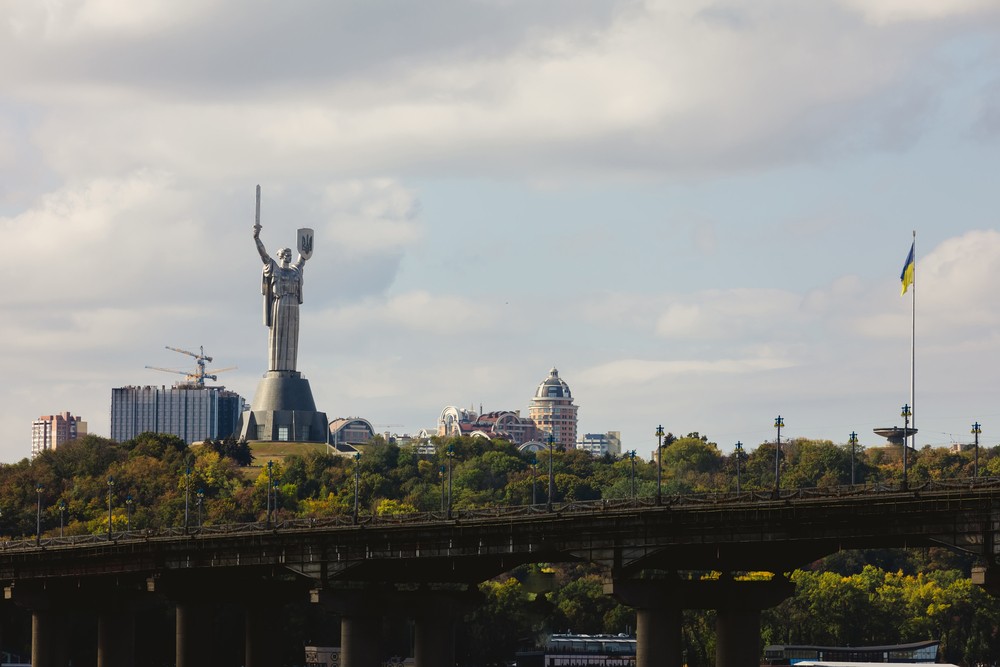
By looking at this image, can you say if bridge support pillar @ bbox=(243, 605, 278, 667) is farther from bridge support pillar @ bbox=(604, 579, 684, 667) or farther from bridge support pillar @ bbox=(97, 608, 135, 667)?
bridge support pillar @ bbox=(604, 579, 684, 667)

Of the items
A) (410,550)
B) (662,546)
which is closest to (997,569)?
(662,546)

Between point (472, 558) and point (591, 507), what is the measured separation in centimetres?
1246

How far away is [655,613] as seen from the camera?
13662cm

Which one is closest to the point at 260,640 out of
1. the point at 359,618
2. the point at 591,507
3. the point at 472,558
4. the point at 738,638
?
the point at 359,618

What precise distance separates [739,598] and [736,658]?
4249 millimetres

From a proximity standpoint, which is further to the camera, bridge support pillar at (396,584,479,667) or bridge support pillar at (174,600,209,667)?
bridge support pillar at (174,600,209,667)

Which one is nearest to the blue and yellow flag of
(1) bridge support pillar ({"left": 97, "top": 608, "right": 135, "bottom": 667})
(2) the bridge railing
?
(2) the bridge railing

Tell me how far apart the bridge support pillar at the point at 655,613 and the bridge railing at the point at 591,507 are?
547 cm

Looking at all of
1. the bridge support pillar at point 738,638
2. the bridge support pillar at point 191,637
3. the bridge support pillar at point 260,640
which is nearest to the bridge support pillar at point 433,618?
the bridge support pillar at point 260,640

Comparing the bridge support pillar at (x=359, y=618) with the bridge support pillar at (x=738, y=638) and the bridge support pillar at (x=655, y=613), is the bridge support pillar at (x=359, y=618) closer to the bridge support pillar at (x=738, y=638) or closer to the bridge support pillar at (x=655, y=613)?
the bridge support pillar at (x=655, y=613)

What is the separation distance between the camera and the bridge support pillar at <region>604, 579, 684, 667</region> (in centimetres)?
13488

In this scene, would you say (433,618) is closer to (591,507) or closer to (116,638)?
(591,507)

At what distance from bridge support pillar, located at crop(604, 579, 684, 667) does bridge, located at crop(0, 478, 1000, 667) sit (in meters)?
0.10

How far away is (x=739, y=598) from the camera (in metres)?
140
